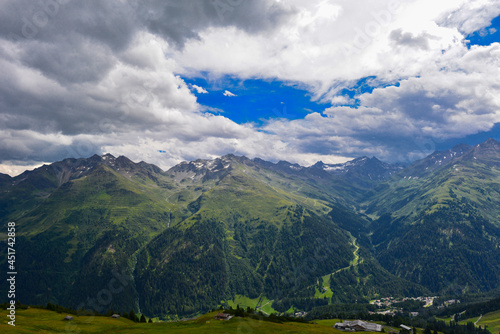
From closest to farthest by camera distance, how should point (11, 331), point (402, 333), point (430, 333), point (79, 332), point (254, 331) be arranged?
point (11, 331) < point (79, 332) < point (254, 331) < point (402, 333) < point (430, 333)

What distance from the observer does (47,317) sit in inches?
4188

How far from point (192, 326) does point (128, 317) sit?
2017 inches

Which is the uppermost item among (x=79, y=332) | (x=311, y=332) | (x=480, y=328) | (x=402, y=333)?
(x=79, y=332)

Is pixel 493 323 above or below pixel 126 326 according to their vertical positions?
below

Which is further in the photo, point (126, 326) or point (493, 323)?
point (493, 323)

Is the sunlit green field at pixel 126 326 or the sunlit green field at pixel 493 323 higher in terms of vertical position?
the sunlit green field at pixel 126 326

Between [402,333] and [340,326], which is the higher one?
[340,326]

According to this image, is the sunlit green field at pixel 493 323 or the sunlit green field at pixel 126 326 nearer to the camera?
the sunlit green field at pixel 126 326

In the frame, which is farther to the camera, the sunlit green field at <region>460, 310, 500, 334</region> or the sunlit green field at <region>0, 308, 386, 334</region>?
the sunlit green field at <region>460, 310, 500, 334</region>

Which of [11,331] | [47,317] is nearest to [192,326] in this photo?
[11,331]

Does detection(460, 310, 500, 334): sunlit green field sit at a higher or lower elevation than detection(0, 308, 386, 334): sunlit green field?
lower

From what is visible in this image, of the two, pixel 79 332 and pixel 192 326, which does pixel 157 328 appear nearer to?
pixel 192 326

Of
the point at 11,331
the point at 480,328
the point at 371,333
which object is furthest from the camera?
the point at 480,328

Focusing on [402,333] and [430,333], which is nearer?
[402,333]
